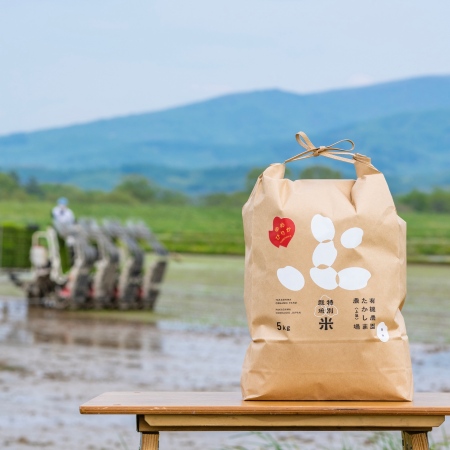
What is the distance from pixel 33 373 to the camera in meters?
10.3

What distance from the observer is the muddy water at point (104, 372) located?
23.5 ft

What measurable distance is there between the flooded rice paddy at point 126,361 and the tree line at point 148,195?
58.9 metres

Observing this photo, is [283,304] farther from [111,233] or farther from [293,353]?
[111,233]

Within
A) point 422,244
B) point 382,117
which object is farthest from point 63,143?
point 422,244

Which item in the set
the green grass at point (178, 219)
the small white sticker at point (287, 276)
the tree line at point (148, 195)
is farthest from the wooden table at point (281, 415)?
the tree line at point (148, 195)

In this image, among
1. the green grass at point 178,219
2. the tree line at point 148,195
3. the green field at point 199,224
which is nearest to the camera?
the green field at point 199,224

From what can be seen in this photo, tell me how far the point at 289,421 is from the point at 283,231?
1.56ft

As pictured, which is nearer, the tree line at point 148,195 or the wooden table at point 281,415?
the wooden table at point 281,415

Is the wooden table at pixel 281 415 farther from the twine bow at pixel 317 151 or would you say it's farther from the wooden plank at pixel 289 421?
the twine bow at pixel 317 151

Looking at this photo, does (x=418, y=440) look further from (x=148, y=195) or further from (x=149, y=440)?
(x=148, y=195)

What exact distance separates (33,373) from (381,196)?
7.60 metres

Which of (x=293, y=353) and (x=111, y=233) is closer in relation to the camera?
(x=293, y=353)

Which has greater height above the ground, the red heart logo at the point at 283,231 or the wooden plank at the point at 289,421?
the red heart logo at the point at 283,231

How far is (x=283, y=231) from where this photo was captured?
3100 millimetres
